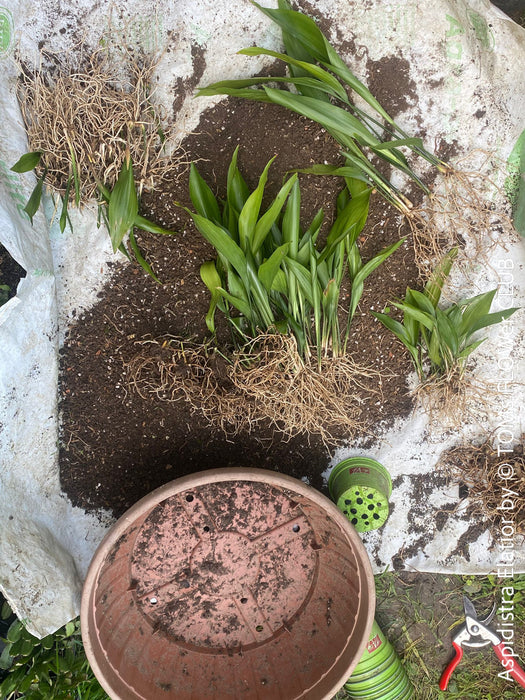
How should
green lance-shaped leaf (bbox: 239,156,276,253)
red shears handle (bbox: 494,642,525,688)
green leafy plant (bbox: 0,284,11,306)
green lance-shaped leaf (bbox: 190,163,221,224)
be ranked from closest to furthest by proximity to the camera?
1. green lance-shaped leaf (bbox: 239,156,276,253)
2. green lance-shaped leaf (bbox: 190,163,221,224)
3. green leafy plant (bbox: 0,284,11,306)
4. red shears handle (bbox: 494,642,525,688)

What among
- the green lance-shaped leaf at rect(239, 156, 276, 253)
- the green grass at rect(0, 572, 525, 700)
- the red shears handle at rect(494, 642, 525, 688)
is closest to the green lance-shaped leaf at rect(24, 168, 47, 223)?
the green lance-shaped leaf at rect(239, 156, 276, 253)

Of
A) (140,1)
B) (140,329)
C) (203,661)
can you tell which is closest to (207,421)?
(140,329)

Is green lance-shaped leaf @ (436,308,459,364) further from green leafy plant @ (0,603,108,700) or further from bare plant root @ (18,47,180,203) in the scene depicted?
green leafy plant @ (0,603,108,700)

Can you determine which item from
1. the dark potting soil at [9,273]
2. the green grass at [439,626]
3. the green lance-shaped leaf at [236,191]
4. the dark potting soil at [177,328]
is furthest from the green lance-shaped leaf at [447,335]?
the dark potting soil at [9,273]

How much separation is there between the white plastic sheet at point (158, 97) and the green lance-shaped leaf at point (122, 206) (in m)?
0.16

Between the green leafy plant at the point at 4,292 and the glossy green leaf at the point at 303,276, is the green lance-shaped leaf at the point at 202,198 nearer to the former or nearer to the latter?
the glossy green leaf at the point at 303,276

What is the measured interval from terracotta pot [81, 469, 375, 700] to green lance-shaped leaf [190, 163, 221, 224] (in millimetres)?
545

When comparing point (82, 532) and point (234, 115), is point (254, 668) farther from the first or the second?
point (234, 115)

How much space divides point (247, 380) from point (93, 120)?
1.92 feet

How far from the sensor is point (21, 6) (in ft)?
3.33

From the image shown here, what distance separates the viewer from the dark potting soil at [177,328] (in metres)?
1.07

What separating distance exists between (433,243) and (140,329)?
2.08 feet

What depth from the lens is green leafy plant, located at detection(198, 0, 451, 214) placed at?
3.05 feet

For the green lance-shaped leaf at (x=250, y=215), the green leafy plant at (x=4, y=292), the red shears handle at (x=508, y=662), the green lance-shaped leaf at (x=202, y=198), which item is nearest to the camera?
the green lance-shaped leaf at (x=250, y=215)
